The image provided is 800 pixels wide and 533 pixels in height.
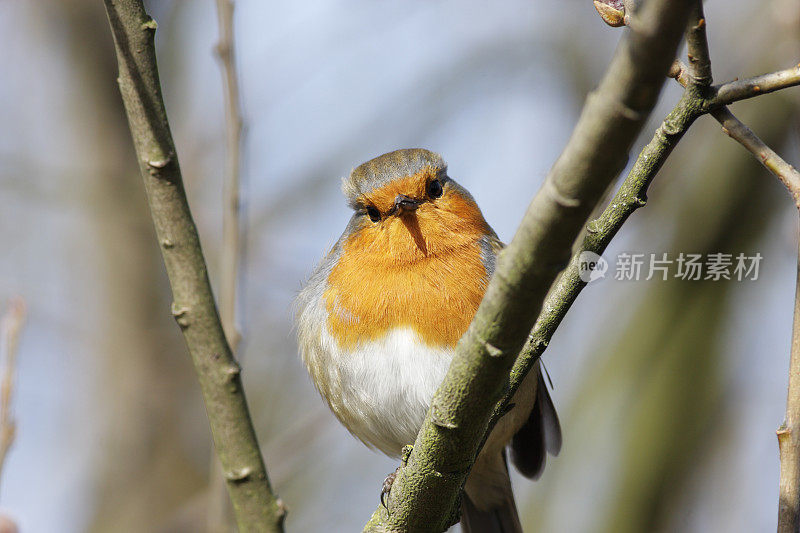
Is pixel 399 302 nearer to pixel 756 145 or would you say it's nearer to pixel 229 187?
pixel 229 187

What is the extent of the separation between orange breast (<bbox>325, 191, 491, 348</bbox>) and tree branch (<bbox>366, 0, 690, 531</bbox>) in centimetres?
112

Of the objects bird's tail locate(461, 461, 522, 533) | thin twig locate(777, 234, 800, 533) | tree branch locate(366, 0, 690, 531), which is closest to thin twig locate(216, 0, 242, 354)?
tree branch locate(366, 0, 690, 531)

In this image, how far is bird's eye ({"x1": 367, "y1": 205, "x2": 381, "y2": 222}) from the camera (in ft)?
12.6

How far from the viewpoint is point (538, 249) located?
1530 mm

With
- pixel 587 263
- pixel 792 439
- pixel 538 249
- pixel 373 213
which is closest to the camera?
pixel 538 249

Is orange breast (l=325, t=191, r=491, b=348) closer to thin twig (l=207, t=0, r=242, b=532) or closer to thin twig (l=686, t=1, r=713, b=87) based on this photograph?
thin twig (l=207, t=0, r=242, b=532)

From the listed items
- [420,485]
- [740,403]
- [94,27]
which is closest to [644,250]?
[740,403]

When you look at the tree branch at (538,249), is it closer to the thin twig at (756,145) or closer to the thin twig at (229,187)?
the thin twig at (756,145)

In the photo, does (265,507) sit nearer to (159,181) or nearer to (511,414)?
(159,181)

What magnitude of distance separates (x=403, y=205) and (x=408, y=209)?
3cm

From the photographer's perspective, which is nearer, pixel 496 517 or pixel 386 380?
pixel 386 380

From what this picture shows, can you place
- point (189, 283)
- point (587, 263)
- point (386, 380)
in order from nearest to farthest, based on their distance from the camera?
point (587, 263) < point (189, 283) < point (386, 380)

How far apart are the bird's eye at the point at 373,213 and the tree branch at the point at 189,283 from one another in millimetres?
1587

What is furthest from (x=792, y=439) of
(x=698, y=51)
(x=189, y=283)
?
(x=189, y=283)
